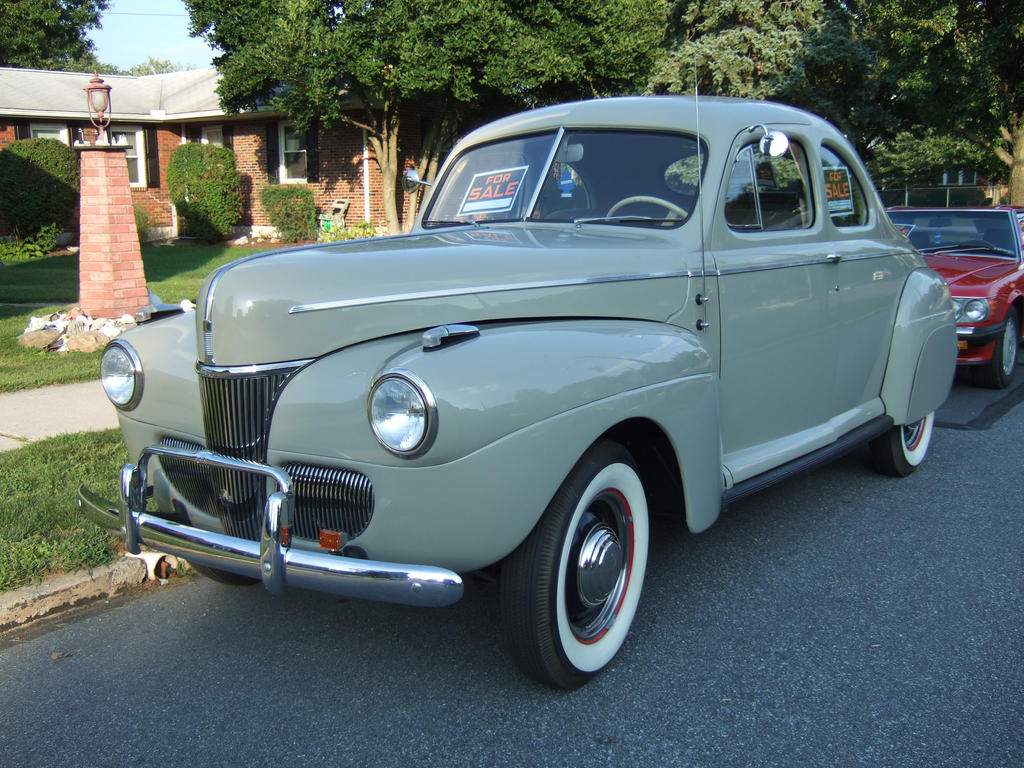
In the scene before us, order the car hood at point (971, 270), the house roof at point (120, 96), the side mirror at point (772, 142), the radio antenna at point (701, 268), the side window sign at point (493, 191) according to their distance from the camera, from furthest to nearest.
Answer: the house roof at point (120, 96) → the car hood at point (971, 270) → the side window sign at point (493, 191) → the side mirror at point (772, 142) → the radio antenna at point (701, 268)

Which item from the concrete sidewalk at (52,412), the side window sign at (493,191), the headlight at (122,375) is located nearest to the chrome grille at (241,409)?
the headlight at (122,375)

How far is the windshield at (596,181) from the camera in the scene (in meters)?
3.61

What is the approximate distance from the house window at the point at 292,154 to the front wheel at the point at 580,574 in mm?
19888

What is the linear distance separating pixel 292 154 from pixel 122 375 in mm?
19598

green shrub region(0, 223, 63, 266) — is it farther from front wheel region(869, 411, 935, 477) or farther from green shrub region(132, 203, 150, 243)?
front wheel region(869, 411, 935, 477)

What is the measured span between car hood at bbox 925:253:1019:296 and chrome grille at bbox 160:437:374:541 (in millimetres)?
6356

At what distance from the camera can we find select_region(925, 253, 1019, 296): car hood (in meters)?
7.41

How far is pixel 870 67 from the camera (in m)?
25.3

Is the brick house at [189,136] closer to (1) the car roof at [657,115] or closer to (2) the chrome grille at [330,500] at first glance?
(1) the car roof at [657,115]

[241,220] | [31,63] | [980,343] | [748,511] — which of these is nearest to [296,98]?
[241,220]

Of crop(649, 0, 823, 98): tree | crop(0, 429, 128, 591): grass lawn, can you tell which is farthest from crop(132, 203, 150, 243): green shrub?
crop(0, 429, 128, 591): grass lawn

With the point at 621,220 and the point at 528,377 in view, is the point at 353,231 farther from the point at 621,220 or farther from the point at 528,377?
the point at 528,377

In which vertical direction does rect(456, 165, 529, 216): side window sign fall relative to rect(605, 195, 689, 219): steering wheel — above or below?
above

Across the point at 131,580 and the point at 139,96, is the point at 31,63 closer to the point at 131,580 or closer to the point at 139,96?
the point at 139,96
